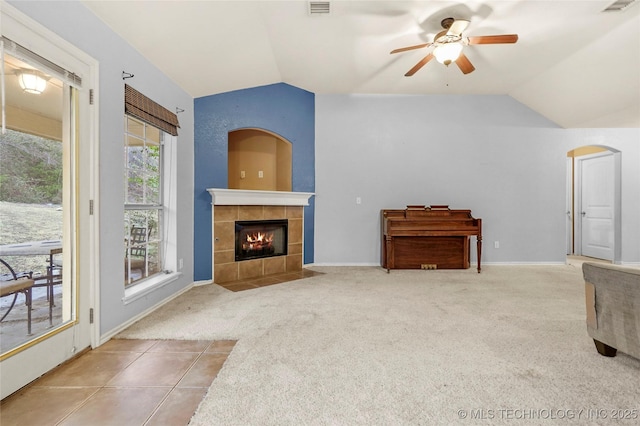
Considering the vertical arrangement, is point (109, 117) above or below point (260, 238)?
above

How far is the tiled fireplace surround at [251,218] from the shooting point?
13.0ft

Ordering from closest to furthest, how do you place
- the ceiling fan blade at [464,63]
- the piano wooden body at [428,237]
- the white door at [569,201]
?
the ceiling fan blade at [464,63] < the piano wooden body at [428,237] < the white door at [569,201]

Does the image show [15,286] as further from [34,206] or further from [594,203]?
[594,203]

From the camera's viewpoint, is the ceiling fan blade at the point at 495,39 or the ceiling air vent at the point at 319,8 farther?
the ceiling air vent at the point at 319,8

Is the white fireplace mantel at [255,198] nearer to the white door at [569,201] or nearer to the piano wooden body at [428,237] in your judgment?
the piano wooden body at [428,237]

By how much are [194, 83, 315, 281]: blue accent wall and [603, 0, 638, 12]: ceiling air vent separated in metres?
3.52

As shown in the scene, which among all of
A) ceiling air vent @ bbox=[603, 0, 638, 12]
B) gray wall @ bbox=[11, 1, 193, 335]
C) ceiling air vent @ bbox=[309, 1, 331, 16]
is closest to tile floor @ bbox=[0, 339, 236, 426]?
gray wall @ bbox=[11, 1, 193, 335]

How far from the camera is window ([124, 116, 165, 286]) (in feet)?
9.17

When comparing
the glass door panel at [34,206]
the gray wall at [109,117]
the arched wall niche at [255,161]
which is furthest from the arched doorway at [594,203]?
the glass door panel at [34,206]

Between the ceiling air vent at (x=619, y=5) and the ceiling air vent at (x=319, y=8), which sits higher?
the ceiling air vent at (x=319, y=8)

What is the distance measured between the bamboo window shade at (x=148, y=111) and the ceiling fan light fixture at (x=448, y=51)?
8.68 ft

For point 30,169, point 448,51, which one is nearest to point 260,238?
point 30,169

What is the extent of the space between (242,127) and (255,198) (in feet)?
3.25

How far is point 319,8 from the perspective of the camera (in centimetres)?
287
